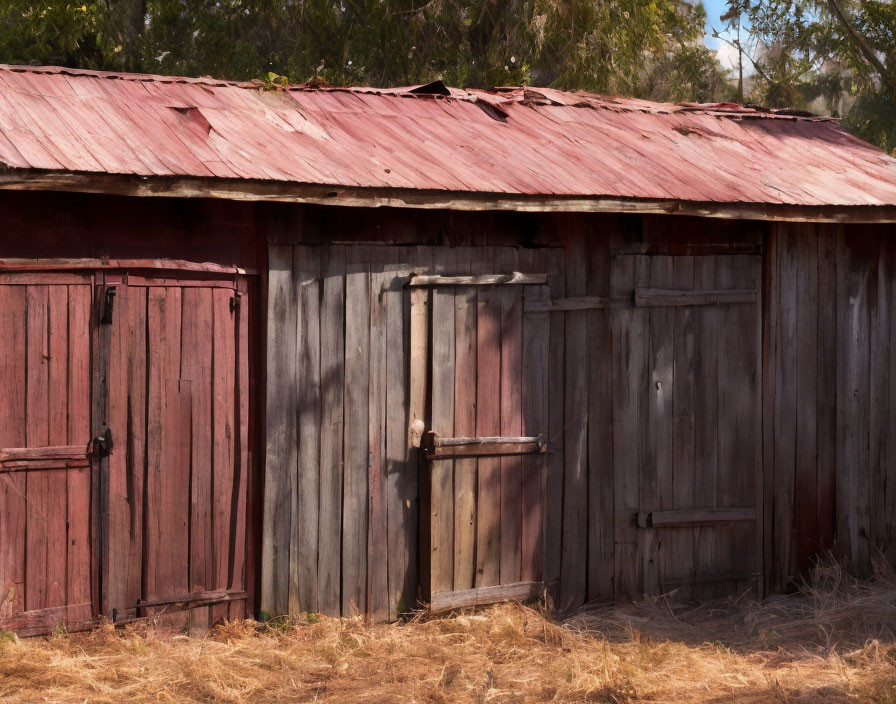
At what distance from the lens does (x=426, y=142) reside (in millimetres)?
6707

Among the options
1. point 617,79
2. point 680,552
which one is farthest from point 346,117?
point 617,79

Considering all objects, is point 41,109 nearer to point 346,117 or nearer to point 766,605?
point 346,117

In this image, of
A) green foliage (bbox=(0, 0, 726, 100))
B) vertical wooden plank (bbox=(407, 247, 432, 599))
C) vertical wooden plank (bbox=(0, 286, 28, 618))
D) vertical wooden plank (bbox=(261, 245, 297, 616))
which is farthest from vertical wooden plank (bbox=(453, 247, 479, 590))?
green foliage (bbox=(0, 0, 726, 100))

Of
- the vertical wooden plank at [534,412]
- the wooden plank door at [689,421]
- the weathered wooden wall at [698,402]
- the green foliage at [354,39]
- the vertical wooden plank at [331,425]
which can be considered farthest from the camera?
the green foliage at [354,39]

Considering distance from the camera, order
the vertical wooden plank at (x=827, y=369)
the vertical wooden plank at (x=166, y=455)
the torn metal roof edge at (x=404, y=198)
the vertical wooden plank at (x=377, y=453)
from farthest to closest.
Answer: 1. the vertical wooden plank at (x=827, y=369)
2. the vertical wooden plank at (x=377, y=453)
3. the vertical wooden plank at (x=166, y=455)
4. the torn metal roof edge at (x=404, y=198)

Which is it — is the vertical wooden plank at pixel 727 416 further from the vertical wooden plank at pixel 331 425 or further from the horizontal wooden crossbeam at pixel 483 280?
the vertical wooden plank at pixel 331 425

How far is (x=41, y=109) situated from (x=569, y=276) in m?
3.17

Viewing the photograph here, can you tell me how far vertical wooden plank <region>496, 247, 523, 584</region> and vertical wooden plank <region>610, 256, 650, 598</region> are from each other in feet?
2.28

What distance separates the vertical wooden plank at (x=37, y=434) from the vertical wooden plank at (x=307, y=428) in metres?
1.31

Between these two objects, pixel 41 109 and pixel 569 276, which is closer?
pixel 41 109

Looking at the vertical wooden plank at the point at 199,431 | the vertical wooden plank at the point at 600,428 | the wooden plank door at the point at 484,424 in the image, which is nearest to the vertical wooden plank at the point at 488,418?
the wooden plank door at the point at 484,424

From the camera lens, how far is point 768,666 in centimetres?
583

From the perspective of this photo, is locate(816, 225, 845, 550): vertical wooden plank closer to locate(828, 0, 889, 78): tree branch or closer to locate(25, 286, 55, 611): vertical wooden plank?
locate(25, 286, 55, 611): vertical wooden plank

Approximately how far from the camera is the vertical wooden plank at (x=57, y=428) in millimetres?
5402
